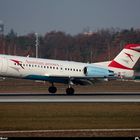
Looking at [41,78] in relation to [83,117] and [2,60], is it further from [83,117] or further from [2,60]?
[83,117]

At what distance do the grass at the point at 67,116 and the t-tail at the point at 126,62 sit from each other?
16.2m

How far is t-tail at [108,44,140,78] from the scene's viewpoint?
5206 centimetres

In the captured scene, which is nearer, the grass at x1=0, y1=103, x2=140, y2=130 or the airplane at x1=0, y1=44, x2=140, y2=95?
the grass at x1=0, y1=103, x2=140, y2=130

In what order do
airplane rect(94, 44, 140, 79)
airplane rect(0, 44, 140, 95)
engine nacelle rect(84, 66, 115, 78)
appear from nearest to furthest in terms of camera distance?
airplane rect(0, 44, 140, 95) < engine nacelle rect(84, 66, 115, 78) < airplane rect(94, 44, 140, 79)

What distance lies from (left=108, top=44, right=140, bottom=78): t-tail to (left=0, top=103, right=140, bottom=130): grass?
637 inches

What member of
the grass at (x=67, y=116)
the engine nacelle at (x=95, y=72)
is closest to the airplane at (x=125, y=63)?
the engine nacelle at (x=95, y=72)

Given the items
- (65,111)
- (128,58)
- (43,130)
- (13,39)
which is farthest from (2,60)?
(13,39)

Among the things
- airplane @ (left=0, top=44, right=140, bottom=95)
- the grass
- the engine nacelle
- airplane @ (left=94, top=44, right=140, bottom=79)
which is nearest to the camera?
the grass

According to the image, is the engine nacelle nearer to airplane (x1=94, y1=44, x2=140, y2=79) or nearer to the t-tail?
airplane (x1=94, y1=44, x2=140, y2=79)

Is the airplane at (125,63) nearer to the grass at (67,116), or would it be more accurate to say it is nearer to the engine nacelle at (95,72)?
the engine nacelle at (95,72)

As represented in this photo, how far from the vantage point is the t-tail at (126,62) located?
171 ft

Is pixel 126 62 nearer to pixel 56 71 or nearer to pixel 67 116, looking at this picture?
pixel 56 71

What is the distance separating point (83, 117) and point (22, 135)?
6360mm

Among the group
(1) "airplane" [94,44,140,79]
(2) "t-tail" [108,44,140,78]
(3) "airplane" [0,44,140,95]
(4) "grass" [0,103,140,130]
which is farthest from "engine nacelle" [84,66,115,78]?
(4) "grass" [0,103,140,130]
